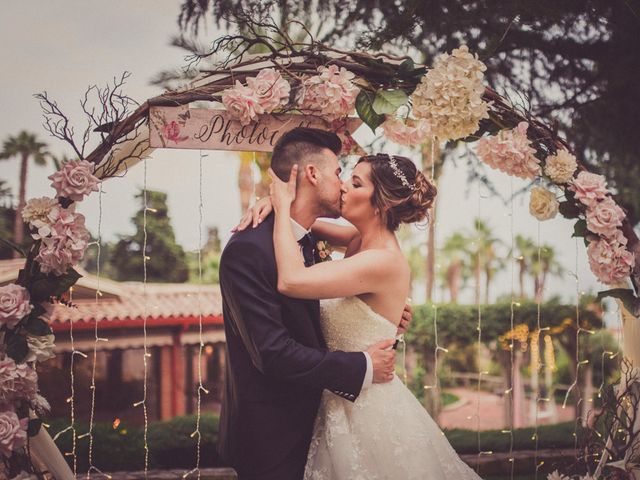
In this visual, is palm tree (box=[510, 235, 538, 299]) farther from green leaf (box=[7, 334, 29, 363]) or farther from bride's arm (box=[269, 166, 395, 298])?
green leaf (box=[7, 334, 29, 363])

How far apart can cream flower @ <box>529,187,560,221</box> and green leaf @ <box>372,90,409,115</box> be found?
831 millimetres

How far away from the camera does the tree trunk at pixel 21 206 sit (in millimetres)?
10880

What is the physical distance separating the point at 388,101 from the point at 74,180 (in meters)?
1.39

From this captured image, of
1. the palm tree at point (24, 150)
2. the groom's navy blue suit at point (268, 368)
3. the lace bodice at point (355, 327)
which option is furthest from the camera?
the palm tree at point (24, 150)

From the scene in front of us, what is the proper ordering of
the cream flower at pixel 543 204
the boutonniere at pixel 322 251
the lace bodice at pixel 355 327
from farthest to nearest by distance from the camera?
the cream flower at pixel 543 204, the boutonniere at pixel 322 251, the lace bodice at pixel 355 327

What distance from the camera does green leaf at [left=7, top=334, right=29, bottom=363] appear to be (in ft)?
9.28

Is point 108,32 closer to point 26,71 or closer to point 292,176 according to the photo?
point 26,71

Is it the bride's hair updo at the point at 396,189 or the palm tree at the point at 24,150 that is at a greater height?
the palm tree at the point at 24,150

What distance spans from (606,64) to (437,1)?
161 cm

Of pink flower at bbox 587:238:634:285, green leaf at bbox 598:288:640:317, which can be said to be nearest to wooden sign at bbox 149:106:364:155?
pink flower at bbox 587:238:634:285

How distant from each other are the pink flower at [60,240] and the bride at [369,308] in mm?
714

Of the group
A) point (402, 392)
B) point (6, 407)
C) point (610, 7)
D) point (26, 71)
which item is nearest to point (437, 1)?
point (610, 7)

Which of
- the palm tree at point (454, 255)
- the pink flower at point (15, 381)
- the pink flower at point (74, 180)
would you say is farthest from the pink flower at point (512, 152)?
the palm tree at point (454, 255)

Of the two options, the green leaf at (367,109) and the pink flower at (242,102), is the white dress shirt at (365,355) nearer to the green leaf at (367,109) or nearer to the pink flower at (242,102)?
the pink flower at (242,102)
